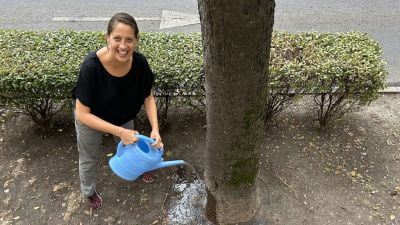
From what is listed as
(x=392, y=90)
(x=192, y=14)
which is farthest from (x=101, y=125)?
(x=192, y=14)

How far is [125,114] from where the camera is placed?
310 centimetres

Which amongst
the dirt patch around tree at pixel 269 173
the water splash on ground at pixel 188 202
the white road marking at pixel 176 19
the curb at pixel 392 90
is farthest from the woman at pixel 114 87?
the white road marking at pixel 176 19

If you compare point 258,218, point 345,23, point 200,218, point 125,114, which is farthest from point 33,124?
point 345,23

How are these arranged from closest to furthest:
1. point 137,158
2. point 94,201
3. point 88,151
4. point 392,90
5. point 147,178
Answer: point 137,158, point 88,151, point 94,201, point 147,178, point 392,90

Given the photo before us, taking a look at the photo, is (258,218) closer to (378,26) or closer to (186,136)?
(186,136)

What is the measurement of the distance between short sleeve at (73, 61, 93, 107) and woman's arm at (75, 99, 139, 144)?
0.05 metres

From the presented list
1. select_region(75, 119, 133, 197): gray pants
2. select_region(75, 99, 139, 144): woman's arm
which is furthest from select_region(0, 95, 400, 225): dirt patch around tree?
select_region(75, 99, 139, 144): woman's arm

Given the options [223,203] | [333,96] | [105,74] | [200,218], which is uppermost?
[105,74]

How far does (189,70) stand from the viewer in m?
3.91

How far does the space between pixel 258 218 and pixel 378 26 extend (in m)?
4.94

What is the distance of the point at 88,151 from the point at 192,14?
486cm

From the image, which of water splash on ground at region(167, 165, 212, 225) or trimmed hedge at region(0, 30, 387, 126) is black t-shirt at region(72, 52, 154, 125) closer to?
trimmed hedge at region(0, 30, 387, 126)

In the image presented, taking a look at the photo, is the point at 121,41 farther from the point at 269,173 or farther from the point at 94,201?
the point at 269,173

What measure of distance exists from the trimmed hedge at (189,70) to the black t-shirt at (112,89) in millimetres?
839
